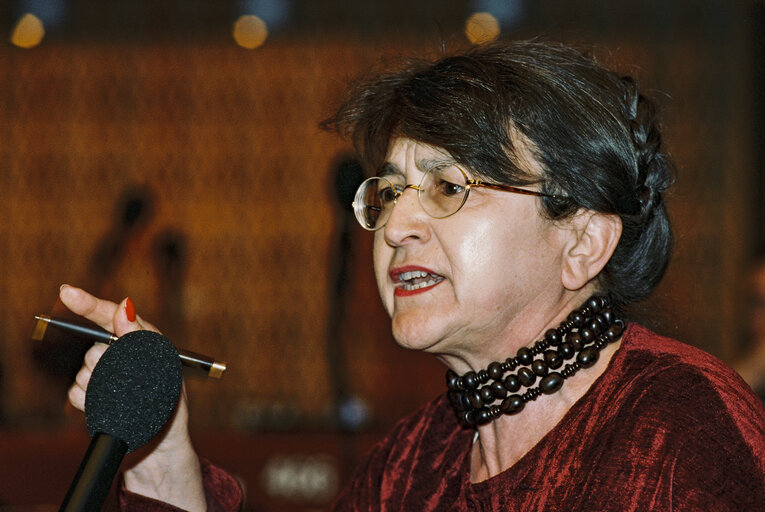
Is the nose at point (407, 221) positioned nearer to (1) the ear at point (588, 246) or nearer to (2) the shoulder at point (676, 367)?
(1) the ear at point (588, 246)

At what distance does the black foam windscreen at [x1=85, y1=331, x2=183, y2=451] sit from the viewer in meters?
1.15

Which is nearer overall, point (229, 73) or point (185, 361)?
point (185, 361)

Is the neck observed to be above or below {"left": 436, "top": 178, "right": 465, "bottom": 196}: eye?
below

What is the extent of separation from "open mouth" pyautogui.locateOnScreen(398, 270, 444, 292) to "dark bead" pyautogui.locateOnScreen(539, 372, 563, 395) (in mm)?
285

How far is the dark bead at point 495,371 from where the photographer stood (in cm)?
177

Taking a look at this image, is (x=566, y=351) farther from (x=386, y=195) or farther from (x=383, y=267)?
(x=386, y=195)

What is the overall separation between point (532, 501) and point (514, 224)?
0.53 meters

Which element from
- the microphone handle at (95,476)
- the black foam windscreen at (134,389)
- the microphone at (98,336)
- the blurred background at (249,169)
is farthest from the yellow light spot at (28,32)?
the microphone handle at (95,476)

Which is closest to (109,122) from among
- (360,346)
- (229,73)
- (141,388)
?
(229,73)

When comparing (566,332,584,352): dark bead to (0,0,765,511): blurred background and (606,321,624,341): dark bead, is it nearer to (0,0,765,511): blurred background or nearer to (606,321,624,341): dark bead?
(606,321,624,341): dark bead

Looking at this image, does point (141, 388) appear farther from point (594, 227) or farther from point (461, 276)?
point (594, 227)

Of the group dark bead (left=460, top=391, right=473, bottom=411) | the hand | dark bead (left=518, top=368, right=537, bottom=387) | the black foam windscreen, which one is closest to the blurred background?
the hand

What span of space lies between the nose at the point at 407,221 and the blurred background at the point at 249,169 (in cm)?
400

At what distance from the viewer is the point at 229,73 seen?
6609 mm
